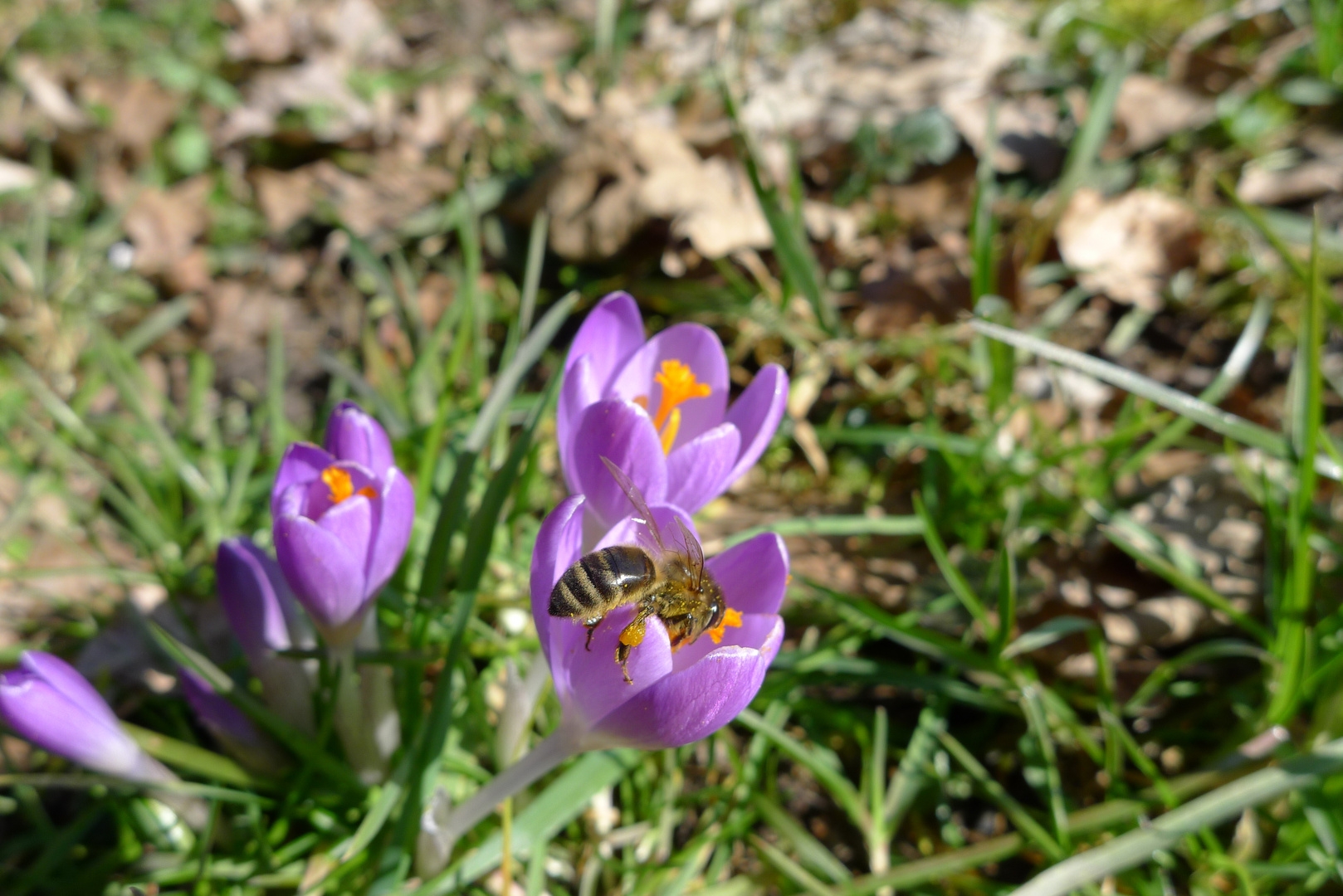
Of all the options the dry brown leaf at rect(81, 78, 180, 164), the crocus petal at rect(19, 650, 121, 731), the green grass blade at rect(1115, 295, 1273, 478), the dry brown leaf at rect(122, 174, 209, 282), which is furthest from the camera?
the dry brown leaf at rect(81, 78, 180, 164)

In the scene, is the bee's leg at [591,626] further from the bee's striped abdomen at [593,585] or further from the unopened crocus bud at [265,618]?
the unopened crocus bud at [265,618]

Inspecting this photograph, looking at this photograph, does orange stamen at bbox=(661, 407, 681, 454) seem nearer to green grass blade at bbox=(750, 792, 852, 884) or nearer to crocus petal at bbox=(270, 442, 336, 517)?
crocus petal at bbox=(270, 442, 336, 517)

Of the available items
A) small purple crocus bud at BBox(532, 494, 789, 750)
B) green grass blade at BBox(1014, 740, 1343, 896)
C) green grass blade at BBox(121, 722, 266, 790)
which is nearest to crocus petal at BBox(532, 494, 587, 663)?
small purple crocus bud at BBox(532, 494, 789, 750)

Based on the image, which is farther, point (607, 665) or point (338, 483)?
point (338, 483)

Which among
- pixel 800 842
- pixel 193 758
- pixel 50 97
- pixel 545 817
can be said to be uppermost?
pixel 50 97

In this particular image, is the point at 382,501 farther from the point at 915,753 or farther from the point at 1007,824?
the point at 1007,824

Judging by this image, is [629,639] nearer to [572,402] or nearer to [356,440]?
[572,402]

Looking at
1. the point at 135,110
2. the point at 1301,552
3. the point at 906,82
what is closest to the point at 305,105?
the point at 135,110
